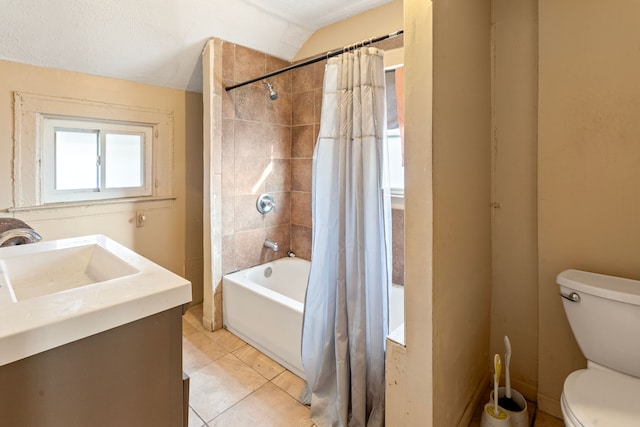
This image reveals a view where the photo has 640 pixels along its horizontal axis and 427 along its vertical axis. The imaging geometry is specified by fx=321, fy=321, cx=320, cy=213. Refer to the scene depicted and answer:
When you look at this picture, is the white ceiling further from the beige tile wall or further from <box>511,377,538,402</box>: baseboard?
<box>511,377,538,402</box>: baseboard

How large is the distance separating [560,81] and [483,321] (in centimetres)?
126

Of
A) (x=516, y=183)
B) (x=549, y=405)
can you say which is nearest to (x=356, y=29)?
(x=516, y=183)

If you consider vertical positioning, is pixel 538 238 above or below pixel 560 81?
below

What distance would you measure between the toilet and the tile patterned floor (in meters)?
1.14

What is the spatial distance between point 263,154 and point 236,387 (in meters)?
1.71

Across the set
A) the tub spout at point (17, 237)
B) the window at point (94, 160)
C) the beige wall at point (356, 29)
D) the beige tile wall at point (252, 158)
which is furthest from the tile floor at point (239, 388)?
the beige wall at point (356, 29)

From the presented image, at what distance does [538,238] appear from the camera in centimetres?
163

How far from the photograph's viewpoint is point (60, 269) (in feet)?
4.11

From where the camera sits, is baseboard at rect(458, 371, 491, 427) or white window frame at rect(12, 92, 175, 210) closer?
baseboard at rect(458, 371, 491, 427)

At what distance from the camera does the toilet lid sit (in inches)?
41.1

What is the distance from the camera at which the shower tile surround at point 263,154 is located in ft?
8.07

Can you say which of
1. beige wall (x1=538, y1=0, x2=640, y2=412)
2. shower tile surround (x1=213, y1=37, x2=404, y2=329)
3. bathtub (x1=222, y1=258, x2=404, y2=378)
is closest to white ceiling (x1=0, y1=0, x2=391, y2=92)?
shower tile surround (x1=213, y1=37, x2=404, y2=329)

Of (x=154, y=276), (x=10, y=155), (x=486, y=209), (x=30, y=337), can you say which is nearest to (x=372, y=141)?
(x=486, y=209)

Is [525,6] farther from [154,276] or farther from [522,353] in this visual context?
[154,276]
